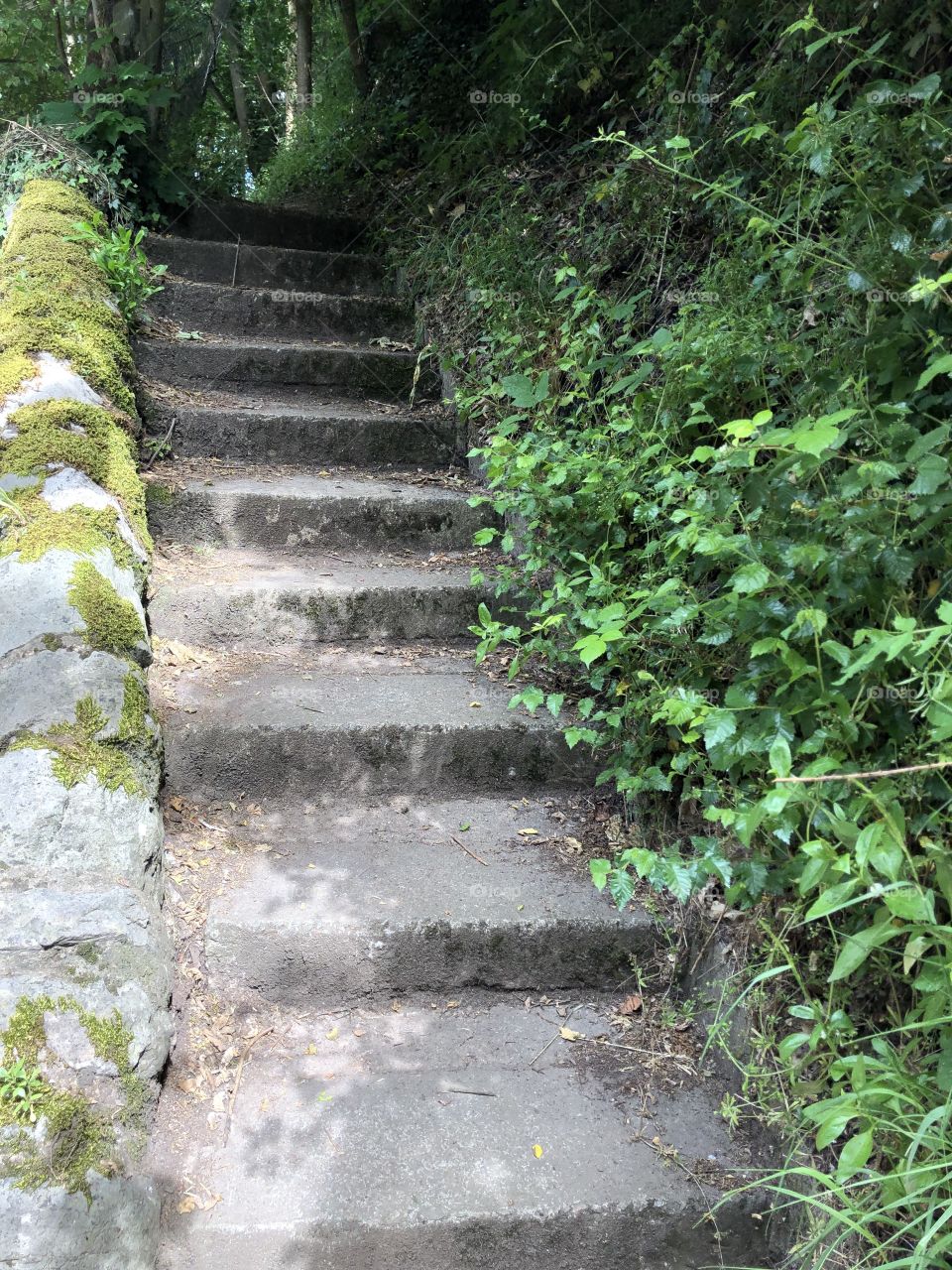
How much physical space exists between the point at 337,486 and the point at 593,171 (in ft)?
6.18

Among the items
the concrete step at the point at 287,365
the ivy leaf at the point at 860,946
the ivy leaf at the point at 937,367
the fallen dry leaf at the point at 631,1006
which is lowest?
the fallen dry leaf at the point at 631,1006

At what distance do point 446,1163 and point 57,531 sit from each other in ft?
5.89

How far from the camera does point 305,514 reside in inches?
122

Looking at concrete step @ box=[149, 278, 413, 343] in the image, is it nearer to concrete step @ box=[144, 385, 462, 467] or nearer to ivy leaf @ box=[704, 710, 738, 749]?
concrete step @ box=[144, 385, 462, 467]

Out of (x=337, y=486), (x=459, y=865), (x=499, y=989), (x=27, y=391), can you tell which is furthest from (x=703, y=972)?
(x=27, y=391)

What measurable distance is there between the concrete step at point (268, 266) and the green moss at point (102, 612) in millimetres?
2998

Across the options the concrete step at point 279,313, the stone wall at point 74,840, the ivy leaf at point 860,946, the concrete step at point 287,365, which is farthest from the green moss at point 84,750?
the concrete step at point 279,313

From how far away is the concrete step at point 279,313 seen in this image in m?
4.08

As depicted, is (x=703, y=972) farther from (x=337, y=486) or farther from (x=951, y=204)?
(x=337, y=486)

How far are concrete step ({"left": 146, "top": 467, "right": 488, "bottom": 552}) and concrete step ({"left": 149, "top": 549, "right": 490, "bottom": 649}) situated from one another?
92 millimetres

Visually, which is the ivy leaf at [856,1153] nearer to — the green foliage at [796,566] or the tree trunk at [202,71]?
the green foliage at [796,566]

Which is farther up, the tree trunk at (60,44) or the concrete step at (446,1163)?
the tree trunk at (60,44)

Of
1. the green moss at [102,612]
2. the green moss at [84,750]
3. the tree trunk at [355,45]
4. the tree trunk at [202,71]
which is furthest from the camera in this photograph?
the tree trunk at [355,45]

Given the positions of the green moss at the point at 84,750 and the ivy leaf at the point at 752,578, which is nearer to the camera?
the ivy leaf at the point at 752,578
